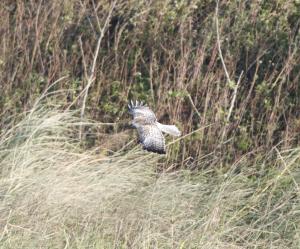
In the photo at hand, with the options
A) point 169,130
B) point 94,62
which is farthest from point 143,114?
point 94,62

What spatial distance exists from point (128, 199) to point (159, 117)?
3.81 feet

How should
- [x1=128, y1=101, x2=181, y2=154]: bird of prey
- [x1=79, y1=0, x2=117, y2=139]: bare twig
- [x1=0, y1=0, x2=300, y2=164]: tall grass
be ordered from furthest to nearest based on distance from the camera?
1. [x1=79, y1=0, x2=117, y2=139]: bare twig
2. [x1=0, y1=0, x2=300, y2=164]: tall grass
3. [x1=128, y1=101, x2=181, y2=154]: bird of prey

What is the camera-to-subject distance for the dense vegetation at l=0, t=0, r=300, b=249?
4879mm

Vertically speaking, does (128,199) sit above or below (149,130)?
below

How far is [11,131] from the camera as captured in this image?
219 inches

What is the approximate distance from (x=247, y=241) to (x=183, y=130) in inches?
55.3

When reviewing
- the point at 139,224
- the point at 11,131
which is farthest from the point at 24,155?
the point at 139,224

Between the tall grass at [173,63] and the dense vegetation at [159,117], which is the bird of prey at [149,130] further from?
the tall grass at [173,63]

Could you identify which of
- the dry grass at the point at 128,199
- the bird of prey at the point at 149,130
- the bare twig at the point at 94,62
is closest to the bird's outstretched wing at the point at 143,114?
the bird of prey at the point at 149,130

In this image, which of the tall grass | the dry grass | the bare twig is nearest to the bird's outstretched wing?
the dry grass

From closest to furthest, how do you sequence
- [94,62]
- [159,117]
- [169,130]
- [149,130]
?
1. [149,130]
2. [169,130]
3. [159,117]
4. [94,62]

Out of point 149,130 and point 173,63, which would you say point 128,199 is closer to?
point 149,130

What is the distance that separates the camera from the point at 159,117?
20.4 feet

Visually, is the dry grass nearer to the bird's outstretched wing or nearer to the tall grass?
the bird's outstretched wing
